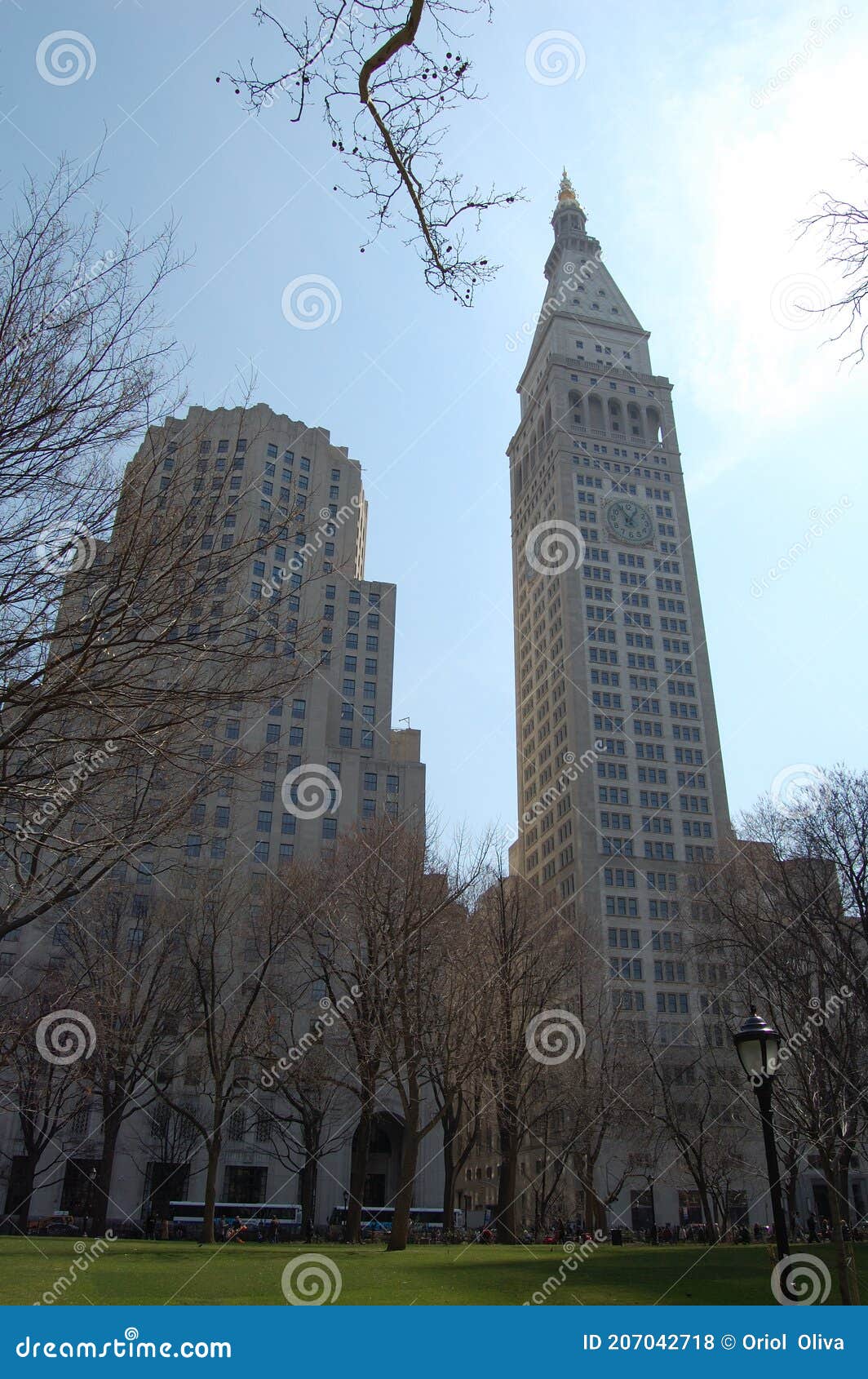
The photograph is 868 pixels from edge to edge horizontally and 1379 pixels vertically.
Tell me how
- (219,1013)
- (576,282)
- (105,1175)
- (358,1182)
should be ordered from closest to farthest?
(358,1182)
(105,1175)
(219,1013)
(576,282)

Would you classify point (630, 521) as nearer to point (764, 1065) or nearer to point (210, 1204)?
point (210, 1204)

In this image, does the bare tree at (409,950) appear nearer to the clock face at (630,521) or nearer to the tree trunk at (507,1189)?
the tree trunk at (507,1189)

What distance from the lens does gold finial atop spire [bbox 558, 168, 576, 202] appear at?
136 meters

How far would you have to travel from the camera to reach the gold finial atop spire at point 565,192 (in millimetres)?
136375

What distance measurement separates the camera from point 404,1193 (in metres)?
27.1

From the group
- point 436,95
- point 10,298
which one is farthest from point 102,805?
point 436,95

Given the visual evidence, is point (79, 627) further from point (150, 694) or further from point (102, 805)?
point (102, 805)

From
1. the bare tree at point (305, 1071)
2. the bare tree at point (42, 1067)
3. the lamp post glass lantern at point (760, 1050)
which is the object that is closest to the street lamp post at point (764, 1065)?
the lamp post glass lantern at point (760, 1050)

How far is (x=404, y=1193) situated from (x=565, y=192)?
473 ft

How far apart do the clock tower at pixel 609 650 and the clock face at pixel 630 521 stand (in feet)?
0.58

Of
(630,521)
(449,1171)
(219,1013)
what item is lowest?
(449,1171)

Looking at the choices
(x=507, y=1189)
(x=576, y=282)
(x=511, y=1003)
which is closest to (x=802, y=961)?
(x=511, y=1003)

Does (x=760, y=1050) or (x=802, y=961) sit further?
(x=802, y=961)

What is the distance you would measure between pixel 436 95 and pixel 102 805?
887cm
